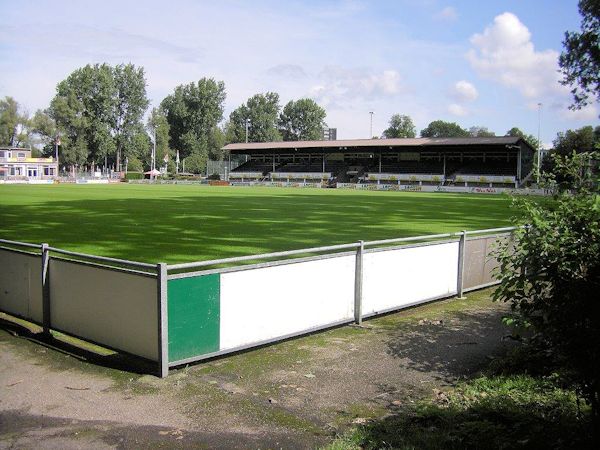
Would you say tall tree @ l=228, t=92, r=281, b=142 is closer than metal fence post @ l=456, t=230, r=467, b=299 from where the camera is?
No

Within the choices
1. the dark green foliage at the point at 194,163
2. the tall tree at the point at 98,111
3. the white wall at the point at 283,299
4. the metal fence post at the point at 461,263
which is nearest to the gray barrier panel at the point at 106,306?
the white wall at the point at 283,299

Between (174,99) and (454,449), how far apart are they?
146 m

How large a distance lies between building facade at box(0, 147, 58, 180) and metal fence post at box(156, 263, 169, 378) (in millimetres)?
103722

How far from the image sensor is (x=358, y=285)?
818 cm

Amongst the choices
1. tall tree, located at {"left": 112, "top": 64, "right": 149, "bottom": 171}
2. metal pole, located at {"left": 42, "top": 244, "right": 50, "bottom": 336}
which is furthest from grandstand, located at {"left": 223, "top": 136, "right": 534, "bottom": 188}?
metal pole, located at {"left": 42, "top": 244, "right": 50, "bottom": 336}

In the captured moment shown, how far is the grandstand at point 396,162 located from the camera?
230ft

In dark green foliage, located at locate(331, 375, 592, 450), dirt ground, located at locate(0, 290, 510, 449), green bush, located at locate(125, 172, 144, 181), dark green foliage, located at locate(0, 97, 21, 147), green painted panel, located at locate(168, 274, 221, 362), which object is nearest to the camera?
dark green foliage, located at locate(331, 375, 592, 450)

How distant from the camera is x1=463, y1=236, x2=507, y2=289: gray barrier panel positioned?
1043cm

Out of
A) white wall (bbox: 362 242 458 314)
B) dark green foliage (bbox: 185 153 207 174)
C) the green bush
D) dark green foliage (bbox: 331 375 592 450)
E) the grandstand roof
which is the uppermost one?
the grandstand roof

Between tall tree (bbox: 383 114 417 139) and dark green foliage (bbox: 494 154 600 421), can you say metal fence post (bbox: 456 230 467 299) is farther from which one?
tall tree (bbox: 383 114 417 139)

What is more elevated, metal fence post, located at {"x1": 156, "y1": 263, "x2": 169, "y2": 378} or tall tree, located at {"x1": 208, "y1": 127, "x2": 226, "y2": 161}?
tall tree, located at {"x1": 208, "y1": 127, "x2": 226, "y2": 161}

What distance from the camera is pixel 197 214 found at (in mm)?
26172

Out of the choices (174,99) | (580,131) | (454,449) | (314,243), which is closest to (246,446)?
(454,449)

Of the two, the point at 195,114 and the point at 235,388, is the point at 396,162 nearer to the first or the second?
the point at 195,114
